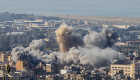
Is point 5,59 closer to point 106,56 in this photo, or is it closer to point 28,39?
point 106,56

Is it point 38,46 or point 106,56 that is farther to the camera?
point 38,46

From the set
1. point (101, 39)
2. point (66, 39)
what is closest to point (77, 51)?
point (66, 39)

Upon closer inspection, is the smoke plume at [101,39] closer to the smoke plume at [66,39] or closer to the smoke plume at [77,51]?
the smoke plume at [77,51]

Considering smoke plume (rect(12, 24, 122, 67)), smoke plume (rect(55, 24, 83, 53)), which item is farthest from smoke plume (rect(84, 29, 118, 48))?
smoke plume (rect(55, 24, 83, 53))

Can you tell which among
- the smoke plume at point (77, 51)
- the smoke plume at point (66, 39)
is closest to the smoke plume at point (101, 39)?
the smoke plume at point (77, 51)

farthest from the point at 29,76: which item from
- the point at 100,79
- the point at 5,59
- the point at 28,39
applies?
the point at 28,39

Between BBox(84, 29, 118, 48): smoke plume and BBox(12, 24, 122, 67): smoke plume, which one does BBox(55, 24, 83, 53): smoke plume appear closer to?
BBox(12, 24, 122, 67): smoke plume

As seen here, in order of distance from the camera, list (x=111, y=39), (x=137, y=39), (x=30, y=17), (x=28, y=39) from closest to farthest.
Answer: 1. (x=111, y=39)
2. (x=28, y=39)
3. (x=137, y=39)
4. (x=30, y=17)

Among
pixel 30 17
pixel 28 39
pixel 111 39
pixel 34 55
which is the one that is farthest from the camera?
pixel 30 17

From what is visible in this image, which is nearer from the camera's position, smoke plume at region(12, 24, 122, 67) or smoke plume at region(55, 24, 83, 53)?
smoke plume at region(12, 24, 122, 67)

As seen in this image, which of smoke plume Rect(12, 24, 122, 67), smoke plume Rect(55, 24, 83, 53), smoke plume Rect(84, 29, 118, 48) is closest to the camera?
smoke plume Rect(12, 24, 122, 67)
